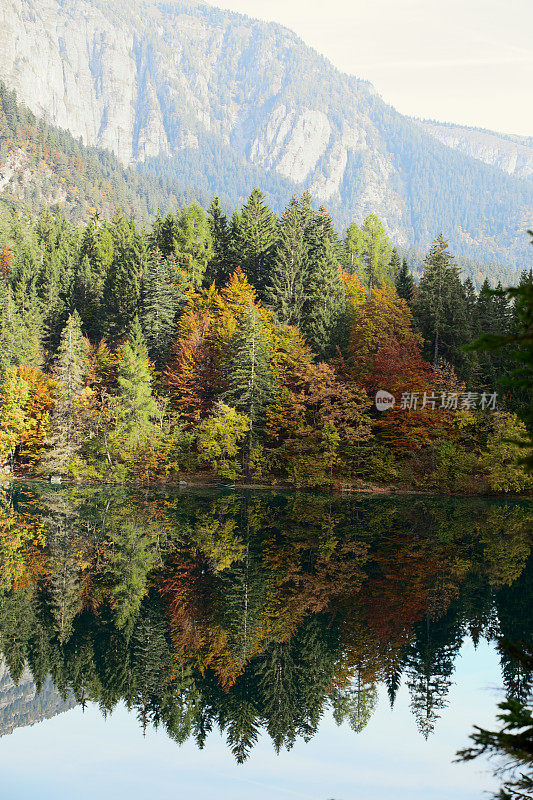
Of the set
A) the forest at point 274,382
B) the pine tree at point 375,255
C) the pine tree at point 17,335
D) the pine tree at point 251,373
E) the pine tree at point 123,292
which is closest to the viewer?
the forest at point 274,382

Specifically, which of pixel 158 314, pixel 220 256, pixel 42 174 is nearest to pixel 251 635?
pixel 158 314

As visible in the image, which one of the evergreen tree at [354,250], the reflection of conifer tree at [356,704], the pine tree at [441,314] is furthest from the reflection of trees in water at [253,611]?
the evergreen tree at [354,250]

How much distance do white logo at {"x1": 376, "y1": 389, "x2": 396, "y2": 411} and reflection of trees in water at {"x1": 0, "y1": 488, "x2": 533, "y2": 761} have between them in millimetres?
16632

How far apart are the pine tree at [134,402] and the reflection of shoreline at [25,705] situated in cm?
4044

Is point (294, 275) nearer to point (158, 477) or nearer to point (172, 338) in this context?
point (172, 338)

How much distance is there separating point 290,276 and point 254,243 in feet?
25.6

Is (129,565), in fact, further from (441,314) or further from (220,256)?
(220,256)

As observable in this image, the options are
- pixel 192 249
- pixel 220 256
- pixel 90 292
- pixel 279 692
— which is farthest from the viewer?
pixel 90 292

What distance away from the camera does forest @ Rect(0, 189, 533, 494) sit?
5506cm

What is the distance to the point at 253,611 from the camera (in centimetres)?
2266

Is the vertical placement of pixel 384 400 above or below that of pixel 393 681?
above

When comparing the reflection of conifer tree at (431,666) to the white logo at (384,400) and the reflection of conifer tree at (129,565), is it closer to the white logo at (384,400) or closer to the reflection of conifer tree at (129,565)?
the reflection of conifer tree at (129,565)

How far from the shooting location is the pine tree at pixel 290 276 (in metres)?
62.9

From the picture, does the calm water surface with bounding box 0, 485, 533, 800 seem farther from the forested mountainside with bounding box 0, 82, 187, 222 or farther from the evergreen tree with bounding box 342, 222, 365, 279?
the forested mountainside with bounding box 0, 82, 187, 222
